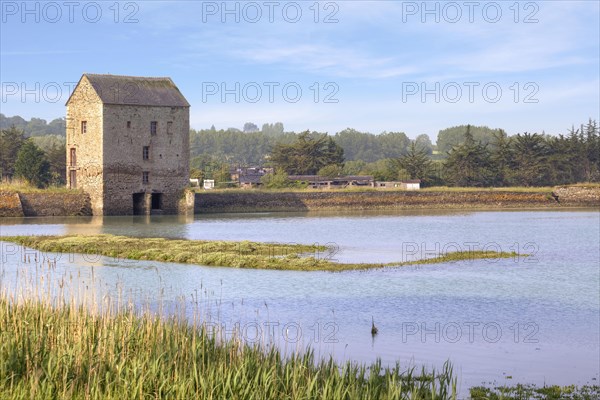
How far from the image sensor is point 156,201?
200 ft

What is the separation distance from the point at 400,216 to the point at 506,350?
154ft

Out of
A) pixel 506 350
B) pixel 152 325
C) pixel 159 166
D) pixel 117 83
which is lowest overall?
pixel 506 350

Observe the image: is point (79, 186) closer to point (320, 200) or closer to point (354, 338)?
point (320, 200)

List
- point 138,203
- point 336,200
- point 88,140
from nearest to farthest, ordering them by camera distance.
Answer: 1. point 88,140
2. point 138,203
3. point 336,200

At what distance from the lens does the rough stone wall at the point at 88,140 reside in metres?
57.6

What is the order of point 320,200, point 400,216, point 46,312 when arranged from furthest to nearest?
1. point 320,200
2. point 400,216
3. point 46,312

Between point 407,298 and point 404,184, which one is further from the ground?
point 404,184

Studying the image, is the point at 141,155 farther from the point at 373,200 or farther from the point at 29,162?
the point at 373,200

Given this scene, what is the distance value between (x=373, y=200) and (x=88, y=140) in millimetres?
25783

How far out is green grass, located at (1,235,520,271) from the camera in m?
29.6

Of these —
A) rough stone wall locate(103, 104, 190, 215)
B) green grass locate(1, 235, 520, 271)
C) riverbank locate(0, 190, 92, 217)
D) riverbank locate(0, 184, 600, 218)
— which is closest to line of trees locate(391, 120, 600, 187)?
riverbank locate(0, 184, 600, 218)

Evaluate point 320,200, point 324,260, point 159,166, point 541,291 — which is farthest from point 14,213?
point 541,291

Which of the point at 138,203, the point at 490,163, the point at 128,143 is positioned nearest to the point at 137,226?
the point at 128,143

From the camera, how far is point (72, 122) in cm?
6031
